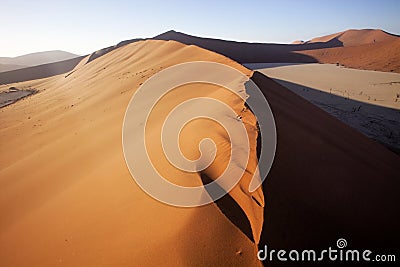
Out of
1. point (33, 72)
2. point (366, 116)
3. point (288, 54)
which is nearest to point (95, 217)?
point (366, 116)

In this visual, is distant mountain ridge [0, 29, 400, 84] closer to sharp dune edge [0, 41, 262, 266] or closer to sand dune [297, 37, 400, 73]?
sand dune [297, 37, 400, 73]

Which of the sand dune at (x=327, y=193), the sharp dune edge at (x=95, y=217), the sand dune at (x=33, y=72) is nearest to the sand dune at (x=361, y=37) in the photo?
the sand dune at (x=33, y=72)

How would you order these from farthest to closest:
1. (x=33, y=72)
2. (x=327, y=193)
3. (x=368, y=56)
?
(x=33, y=72) → (x=368, y=56) → (x=327, y=193)

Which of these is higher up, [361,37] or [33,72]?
[361,37]

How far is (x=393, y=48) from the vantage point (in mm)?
22078

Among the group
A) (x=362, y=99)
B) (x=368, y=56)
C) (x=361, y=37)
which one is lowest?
(x=362, y=99)

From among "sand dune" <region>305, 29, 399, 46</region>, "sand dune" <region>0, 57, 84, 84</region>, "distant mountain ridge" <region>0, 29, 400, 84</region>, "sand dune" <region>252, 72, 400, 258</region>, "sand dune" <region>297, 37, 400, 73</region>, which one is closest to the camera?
"sand dune" <region>252, 72, 400, 258</region>

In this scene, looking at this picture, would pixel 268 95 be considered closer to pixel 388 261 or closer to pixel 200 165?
pixel 200 165

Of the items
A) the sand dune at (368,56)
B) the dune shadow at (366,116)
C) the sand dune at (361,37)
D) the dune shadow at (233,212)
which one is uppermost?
the sand dune at (361,37)

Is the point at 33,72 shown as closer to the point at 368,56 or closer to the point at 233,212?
the point at 368,56

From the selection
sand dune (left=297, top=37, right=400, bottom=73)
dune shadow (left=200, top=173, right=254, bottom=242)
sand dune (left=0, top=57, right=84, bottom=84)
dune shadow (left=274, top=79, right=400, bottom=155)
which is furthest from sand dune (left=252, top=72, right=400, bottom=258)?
sand dune (left=0, top=57, right=84, bottom=84)

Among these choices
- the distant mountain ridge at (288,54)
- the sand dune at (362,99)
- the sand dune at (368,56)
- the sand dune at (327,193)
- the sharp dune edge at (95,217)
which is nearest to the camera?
the sharp dune edge at (95,217)

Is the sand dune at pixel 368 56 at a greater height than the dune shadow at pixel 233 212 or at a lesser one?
greater

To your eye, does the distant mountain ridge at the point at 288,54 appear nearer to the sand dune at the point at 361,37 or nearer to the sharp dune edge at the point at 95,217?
the sand dune at the point at 361,37
